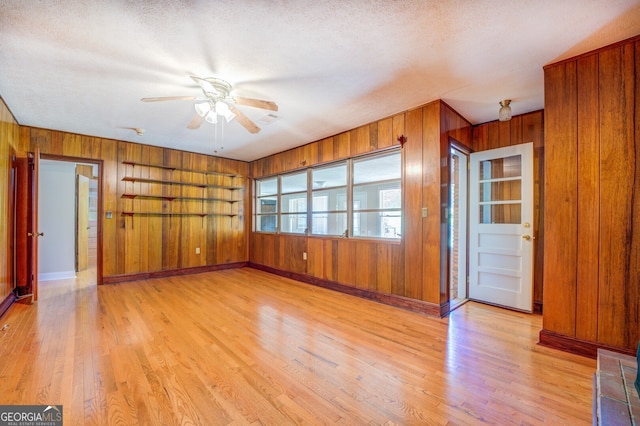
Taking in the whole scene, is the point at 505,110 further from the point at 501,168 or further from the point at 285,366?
the point at 285,366

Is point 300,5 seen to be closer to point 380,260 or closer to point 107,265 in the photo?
point 380,260

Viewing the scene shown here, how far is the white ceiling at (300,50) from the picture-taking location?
171cm

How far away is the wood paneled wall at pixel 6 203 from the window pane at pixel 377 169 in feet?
14.2

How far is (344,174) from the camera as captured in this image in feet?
14.2

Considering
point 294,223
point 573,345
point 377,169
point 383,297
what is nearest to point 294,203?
point 294,223

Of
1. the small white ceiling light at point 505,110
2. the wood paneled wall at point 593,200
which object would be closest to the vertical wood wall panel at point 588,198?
the wood paneled wall at point 593,200

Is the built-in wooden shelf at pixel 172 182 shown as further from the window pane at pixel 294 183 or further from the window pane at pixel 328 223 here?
the window pane at pixel 328 223

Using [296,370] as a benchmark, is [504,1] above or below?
above

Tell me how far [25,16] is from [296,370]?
305cm

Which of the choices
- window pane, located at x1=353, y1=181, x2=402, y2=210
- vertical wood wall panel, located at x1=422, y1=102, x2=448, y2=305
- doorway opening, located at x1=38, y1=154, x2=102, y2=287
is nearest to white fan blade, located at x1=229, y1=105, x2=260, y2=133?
window pane, located at x1=353, y1=181, x2=402, y2=210

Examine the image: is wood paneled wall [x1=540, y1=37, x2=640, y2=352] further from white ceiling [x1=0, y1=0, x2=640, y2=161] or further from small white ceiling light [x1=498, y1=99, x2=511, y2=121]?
small white ceiling light [x1=498, y1=99, x2=511, y2=121]

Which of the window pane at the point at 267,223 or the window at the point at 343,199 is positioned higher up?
the window at the point at 343,199

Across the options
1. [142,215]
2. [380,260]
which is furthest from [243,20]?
[142,215]

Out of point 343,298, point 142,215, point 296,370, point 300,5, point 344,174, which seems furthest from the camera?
point 142,215
